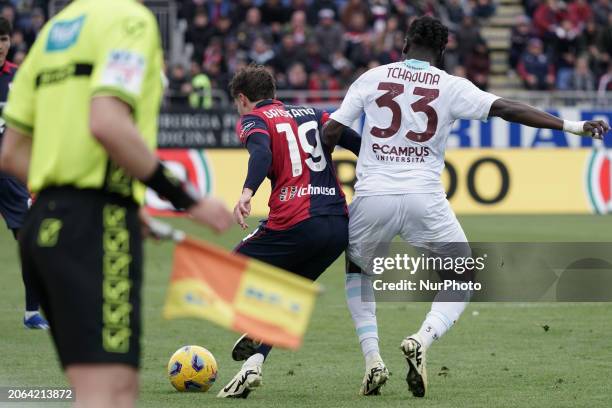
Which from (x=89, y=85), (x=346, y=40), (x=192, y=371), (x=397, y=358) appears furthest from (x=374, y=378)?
(x=346, y=40)

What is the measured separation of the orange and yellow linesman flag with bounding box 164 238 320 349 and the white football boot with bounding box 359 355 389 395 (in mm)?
3296

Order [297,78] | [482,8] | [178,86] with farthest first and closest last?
[482,8], [297,78], [178,86]

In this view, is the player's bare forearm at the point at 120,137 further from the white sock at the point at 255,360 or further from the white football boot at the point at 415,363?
the white sock at the point at 255,360

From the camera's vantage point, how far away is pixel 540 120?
7477mm

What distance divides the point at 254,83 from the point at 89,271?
161 inches

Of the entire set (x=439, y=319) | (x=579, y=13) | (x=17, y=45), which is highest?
(x=579, y=13)

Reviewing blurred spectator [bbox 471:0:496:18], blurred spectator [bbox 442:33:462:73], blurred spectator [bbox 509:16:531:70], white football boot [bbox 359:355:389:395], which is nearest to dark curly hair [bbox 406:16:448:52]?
white football boot [bbox 359:355:389:395]

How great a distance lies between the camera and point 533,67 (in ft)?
92.1

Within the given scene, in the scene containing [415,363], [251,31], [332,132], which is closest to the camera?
[415,363]

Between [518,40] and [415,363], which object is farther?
[518,40]

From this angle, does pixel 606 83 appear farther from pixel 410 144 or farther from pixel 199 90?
pixel 410 144

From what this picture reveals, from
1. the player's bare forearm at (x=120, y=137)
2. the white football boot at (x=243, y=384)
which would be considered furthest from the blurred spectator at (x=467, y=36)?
the player's bare forearm at (x=120, y=137)

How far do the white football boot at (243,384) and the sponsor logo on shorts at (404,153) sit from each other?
5.08 feet

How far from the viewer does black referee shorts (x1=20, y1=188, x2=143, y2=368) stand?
4031mm
